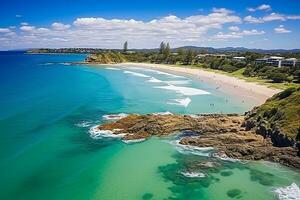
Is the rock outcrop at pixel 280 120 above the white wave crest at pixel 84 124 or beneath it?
above

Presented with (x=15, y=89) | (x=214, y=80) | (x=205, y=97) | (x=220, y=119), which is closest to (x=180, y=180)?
(x=220, y=119)

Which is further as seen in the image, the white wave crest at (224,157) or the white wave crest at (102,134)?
the white wave crest at (102,134)

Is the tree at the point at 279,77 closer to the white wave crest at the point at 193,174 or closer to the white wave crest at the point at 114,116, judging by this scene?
the white wave crest at the point at 114,116

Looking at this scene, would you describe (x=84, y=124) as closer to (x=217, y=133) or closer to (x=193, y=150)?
(x=193, y=150)

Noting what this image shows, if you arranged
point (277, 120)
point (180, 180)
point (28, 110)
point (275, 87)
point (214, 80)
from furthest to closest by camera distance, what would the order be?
1. point (214, 80)
2. point (275, 87)
3. point (28, 110)
4. point (277, 120)
5. point (180, 180)

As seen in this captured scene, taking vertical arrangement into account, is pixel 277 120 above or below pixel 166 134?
above

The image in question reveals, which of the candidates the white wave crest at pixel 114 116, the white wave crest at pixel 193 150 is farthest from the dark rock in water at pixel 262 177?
the white wave crest at pixel 114 116

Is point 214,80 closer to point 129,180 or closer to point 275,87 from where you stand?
point 275,87
